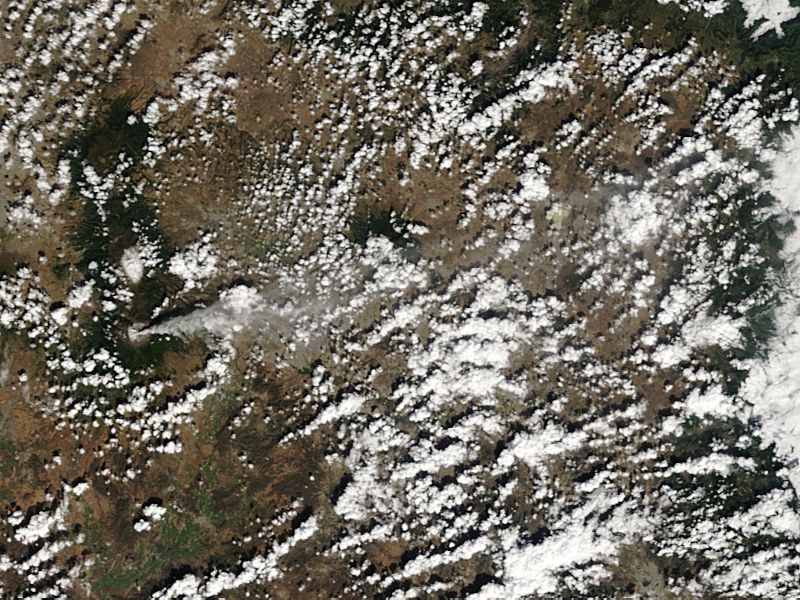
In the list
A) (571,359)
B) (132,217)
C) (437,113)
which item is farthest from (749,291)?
(132,217)

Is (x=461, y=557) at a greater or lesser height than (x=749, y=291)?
lesser

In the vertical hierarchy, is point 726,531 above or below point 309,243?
below

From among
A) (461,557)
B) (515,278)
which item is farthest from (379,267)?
(461,557)

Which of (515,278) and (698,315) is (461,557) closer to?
(515,278)

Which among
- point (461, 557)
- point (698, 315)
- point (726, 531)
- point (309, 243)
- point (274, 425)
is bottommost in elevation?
point (726, 531)

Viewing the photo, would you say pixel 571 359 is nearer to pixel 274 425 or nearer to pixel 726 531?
pixel 726 531

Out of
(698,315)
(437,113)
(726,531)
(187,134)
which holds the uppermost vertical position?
(187,134)
